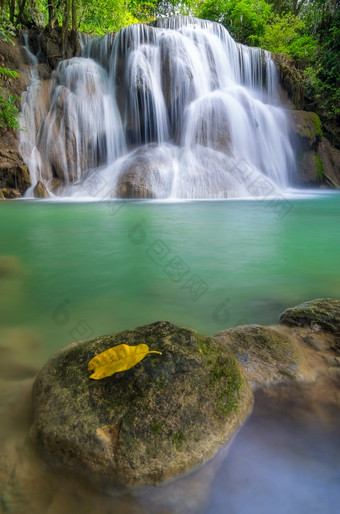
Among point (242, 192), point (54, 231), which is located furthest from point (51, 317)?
point (242, 192)

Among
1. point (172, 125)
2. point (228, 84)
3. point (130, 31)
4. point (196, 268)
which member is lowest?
point (196, 268)

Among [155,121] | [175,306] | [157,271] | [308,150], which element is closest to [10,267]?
[157,271]

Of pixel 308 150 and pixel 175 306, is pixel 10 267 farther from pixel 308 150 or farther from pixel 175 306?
pixel 308 150

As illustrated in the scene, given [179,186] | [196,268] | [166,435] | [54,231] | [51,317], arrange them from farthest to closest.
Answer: [179,186]
[54,231]
[196,268]
[51,317]
[166,435]

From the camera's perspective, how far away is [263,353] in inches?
67.3

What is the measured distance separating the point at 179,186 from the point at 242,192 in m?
2.17

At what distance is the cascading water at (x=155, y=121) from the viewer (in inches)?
457

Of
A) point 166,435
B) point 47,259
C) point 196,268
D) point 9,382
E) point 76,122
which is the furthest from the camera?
point 76,122

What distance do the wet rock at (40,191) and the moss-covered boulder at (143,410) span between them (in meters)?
10.6

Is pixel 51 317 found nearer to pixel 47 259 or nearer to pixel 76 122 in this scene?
pixel 47 259

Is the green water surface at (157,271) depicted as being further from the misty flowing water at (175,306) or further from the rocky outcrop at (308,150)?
the rocky outcrop at (308,150)

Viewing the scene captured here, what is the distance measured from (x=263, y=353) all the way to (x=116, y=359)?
0.78 metres

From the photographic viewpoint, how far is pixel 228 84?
47.6 ft

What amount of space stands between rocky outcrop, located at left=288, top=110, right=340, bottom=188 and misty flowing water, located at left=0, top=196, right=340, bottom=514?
7.94 m
